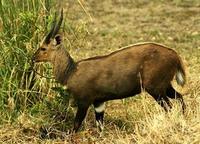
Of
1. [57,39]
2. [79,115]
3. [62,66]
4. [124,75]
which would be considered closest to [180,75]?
[124,75]

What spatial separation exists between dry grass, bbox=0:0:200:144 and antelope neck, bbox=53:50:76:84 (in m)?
0.50

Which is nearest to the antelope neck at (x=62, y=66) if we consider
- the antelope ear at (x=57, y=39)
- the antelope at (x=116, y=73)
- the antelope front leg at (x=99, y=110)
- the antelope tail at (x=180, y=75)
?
the antelope at (x=116, y=73)

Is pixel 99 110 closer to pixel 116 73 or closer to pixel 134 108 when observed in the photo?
pixel 116 73

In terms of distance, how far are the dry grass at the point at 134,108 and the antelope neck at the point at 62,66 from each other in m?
0.50

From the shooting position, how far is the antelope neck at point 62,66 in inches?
302

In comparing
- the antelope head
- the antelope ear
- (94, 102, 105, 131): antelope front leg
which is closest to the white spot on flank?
(94, 102, 105, 131): antelope front leg

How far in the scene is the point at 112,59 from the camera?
7594 mm

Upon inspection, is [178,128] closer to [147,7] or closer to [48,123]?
[48,123]

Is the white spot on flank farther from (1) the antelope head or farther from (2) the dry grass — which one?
(1) the antelope head

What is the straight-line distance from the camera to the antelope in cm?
750

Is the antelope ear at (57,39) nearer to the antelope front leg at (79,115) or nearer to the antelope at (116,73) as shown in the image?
the antelope at (116,73)

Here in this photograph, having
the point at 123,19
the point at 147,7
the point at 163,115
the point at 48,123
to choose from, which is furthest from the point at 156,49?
the point at 147,7

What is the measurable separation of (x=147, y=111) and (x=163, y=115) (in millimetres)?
850

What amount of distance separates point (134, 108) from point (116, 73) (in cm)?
86
